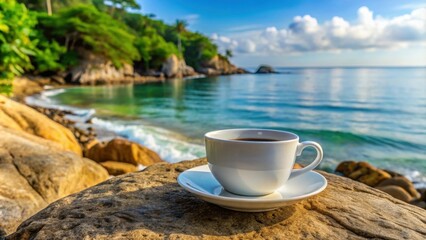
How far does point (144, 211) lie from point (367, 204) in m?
0.87

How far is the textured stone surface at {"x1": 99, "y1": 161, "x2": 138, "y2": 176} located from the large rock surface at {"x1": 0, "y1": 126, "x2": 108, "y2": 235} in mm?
3376

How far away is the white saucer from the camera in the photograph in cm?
→ 103

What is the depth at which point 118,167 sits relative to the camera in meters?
6.81

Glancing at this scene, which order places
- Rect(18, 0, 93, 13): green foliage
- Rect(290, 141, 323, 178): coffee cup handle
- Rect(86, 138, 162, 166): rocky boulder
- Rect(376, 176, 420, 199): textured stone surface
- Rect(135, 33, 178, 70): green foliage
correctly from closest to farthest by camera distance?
Rect(290, 141, 323, 178): coffee cup handle
Rect(376, 176, 420, 199): textured stone surface
Rect(86, 138, 162, 166): rocky boulder
Rect(18, 0, 93, 13): green foliage
Rect(135, 33, 178, 70): green foliage

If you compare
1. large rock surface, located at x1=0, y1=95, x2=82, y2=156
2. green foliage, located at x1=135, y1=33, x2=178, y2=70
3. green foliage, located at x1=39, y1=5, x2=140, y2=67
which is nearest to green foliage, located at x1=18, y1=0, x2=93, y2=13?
green foliage, located at x1=39, y1=5, x2=140, y2=67

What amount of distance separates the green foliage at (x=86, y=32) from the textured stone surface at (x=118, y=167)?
33.8 m

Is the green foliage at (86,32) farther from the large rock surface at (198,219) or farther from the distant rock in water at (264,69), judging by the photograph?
the distant rock in water at (264,69)

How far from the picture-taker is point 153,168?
5.81 feet

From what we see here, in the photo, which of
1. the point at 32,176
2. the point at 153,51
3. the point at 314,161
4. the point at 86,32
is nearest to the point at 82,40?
the point at 86,32

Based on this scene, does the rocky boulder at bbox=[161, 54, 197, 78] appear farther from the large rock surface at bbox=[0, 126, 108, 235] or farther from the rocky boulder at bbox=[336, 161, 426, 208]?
the large rock surface at bbox=[0, 126, 108, 235]

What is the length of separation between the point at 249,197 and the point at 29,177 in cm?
220

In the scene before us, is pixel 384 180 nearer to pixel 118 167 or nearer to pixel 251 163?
pixel 118 167

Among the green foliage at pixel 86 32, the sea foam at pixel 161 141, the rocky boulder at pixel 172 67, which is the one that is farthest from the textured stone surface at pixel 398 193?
the rocky boulder at pixel 172 67

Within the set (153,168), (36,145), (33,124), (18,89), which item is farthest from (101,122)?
(18,89)
